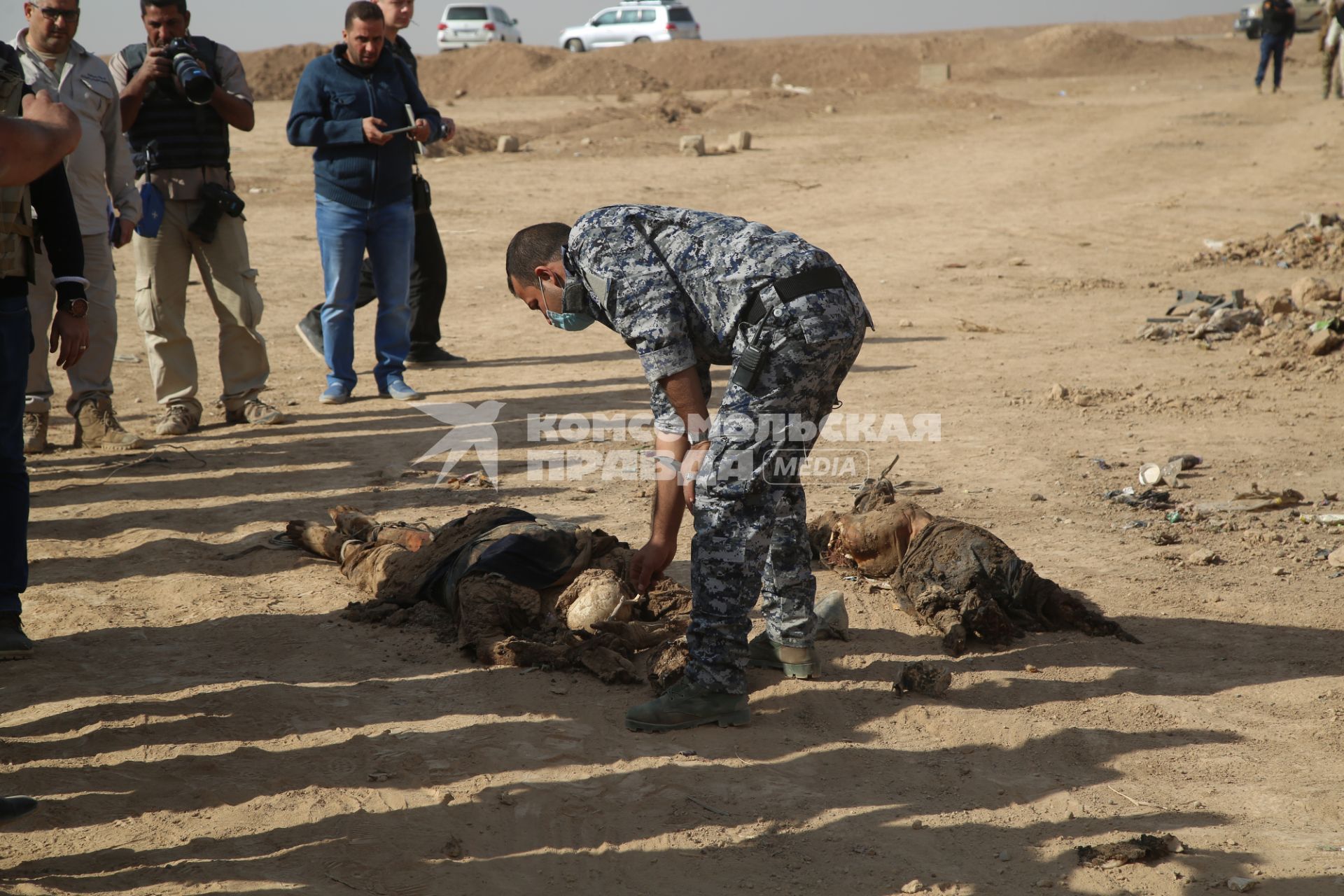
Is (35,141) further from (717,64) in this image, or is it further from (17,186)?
(717,64)

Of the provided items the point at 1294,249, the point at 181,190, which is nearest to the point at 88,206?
the point at 181,190

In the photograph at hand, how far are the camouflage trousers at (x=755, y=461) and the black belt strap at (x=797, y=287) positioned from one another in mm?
19

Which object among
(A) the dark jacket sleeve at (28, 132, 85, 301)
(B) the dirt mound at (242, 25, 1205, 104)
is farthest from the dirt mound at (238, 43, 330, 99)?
(A) the dark jacket sleeve at (28, 132, 85, 301)

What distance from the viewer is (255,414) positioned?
7078 mm

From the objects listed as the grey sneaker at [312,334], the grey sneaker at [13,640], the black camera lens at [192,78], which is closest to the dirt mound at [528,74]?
the grey sneaker at [312,334]

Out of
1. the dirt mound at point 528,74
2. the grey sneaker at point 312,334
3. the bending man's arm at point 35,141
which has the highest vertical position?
the dirt mound at point 528,74

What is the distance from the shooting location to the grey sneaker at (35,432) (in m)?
6.32

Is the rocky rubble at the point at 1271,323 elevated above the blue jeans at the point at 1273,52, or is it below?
below

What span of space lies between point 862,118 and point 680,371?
68.9ft

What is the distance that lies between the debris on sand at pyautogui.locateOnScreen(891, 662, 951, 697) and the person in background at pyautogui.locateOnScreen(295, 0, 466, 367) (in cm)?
493

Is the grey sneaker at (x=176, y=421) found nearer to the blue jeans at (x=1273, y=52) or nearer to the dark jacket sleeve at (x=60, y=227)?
the dark jacket sleeve at (x=60, y=227)

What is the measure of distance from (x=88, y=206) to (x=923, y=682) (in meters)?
4.87

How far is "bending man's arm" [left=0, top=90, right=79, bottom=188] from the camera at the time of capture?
3.18m

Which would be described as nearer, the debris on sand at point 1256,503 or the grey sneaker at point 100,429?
the debris on sand at point 1256,503
